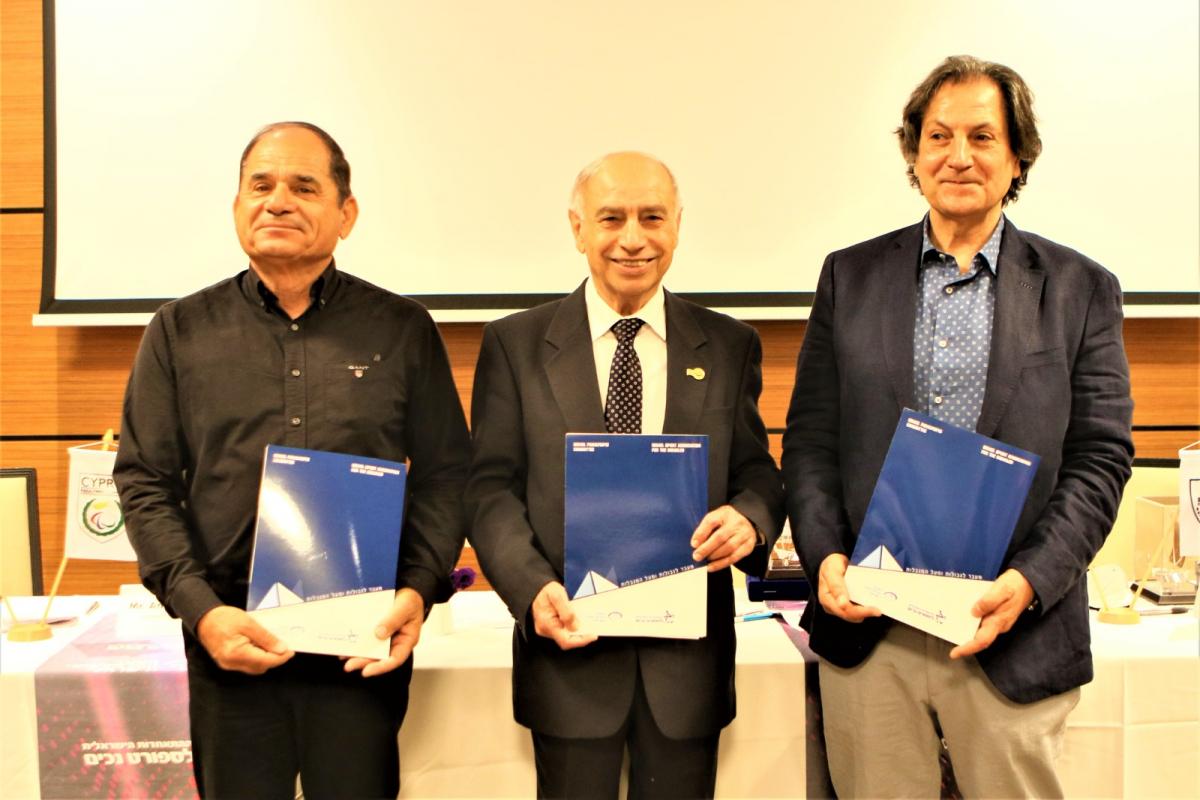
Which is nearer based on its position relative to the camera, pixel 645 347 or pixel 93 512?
pixel 645 347

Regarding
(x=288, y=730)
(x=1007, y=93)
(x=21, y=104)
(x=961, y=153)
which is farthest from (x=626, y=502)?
(x=21, y=104)

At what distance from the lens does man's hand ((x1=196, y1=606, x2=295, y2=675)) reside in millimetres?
1476

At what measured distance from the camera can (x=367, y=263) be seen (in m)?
3.42

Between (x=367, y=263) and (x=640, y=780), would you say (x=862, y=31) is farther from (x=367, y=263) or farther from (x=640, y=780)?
(x=640, y=780)

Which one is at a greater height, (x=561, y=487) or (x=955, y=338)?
(x=955, y=338)

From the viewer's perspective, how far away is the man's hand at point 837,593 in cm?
155

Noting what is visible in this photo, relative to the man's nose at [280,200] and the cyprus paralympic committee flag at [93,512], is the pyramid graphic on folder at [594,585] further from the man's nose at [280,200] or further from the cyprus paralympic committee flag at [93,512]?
the cyprus paralympic committee flag at [93,512]

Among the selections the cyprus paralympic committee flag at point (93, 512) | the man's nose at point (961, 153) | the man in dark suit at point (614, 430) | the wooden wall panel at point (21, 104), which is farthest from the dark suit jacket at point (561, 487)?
the wooden wall panel at point (21, 104)

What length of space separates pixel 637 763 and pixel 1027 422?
89 centimetres

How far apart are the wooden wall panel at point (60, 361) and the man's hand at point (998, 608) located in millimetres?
2043

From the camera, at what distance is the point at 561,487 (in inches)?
63.1

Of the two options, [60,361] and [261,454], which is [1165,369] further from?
[60,361]

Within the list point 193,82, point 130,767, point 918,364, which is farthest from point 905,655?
point 193,82

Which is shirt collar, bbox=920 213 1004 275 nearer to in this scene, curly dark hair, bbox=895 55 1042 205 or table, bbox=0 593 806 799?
curly dark hair, bbox=895 55 1042 205
